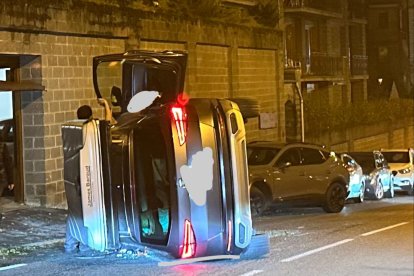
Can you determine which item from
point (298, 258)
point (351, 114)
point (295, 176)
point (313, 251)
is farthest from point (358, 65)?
point (298, 258)

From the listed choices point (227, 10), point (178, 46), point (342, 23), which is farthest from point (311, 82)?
point (178, 46)

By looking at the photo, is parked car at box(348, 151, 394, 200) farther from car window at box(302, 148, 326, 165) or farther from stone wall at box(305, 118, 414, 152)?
stone wall at box(305, 118, 414, 152)

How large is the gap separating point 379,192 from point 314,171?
662 cm

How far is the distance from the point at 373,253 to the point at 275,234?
2540mm

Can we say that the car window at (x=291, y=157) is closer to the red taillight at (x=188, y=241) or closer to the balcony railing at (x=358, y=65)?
the red taillight at (x=188, y=241)

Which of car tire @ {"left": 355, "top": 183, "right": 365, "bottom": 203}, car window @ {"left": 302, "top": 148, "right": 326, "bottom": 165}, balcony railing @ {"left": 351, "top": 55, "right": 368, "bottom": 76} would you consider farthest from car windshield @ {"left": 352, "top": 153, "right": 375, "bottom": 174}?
balcony railing @ {"left": 351, "top": 55, "right": 368, "bottom": 76}

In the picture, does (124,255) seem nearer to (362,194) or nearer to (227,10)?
(362,194)

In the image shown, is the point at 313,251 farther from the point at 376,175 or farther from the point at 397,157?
the point at 397,157

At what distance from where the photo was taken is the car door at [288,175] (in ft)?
56.6

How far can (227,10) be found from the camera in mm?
24938

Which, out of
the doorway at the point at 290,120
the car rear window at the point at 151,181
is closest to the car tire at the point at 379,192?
the doorway at the point at 290,120

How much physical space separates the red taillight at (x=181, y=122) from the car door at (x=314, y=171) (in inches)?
376

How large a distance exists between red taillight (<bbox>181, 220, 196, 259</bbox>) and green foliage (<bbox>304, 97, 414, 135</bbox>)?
953 inches

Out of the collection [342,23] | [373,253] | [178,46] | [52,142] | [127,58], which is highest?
[342,23]
